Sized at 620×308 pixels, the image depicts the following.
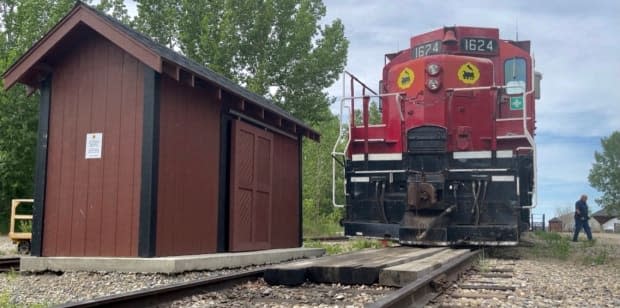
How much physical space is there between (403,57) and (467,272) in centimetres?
599

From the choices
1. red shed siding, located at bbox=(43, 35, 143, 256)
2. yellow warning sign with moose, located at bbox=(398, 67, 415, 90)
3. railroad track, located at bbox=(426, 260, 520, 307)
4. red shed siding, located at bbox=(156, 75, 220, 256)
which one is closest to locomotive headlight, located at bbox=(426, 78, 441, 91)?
yellow warning sign with moose, located at bbox=(398, 67, 415, 90)

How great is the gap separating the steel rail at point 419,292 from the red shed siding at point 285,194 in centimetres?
499

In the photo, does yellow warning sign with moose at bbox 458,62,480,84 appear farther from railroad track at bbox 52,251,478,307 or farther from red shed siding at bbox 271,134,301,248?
railroad track at bbox 52,251,478,307

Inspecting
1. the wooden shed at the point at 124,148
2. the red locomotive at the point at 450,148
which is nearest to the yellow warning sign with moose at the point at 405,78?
the red locomotive at the point at 450,148

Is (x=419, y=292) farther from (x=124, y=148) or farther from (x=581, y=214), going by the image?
(x=581, y=214)

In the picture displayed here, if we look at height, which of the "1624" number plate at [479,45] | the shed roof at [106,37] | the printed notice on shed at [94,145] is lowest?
the printed notice on shed at [94,145]

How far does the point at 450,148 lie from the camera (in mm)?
10117

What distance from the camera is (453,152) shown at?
9.98 metres

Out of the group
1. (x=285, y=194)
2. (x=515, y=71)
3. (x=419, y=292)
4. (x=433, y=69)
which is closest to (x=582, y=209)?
(x=515, y=71)

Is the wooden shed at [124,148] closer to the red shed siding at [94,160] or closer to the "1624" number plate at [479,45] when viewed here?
the red shed siding at [94,160]

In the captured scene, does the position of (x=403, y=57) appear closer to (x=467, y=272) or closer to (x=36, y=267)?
(x=467, y=272)

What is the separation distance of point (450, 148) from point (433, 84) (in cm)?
124

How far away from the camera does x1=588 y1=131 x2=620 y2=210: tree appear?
296 ft

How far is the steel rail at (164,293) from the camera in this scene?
4031 mm
